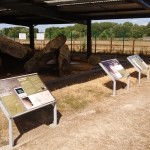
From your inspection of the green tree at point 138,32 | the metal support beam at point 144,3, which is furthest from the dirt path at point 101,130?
the green tree at point 138,32

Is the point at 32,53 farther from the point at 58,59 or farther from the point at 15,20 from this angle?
the point at 15,20

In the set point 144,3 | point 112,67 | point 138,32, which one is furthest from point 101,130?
point 138,32

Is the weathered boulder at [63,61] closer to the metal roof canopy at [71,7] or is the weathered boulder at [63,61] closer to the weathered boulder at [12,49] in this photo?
the weathered boulder at [12,49]

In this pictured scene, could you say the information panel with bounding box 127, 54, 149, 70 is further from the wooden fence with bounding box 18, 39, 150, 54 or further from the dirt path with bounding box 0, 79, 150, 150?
the wooden fence with bounding box 18, 39, 150, 54

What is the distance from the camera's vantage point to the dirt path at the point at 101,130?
6.75 meters

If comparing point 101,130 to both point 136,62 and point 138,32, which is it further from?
point 138,32

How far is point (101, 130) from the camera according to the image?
7.70 m

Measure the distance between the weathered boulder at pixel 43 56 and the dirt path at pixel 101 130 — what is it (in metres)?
5.11

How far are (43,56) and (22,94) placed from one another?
25.4 feet

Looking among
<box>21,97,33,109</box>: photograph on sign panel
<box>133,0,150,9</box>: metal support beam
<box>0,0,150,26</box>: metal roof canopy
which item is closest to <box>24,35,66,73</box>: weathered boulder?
<box>0,0,150,26</box>: metal roof canopy

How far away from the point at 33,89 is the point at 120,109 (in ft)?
10.8

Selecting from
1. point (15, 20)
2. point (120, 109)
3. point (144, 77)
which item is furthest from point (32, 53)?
point (15, 20)

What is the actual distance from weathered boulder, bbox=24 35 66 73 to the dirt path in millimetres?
5113

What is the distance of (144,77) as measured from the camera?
1620 cm
